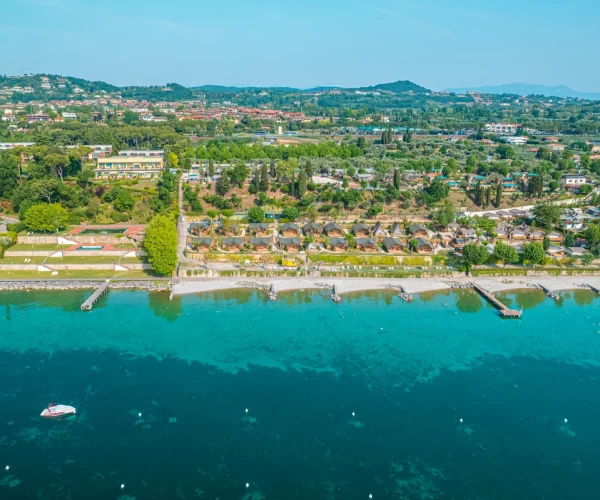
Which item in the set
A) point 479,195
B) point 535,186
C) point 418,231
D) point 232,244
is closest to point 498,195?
point 479,195

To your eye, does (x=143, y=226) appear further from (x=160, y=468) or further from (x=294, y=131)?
(x=294, y=131)

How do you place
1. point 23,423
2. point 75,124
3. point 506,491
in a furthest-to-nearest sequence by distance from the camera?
point 75,124 → point 23,423 → point 506,491

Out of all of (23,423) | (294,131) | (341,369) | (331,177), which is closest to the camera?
(23,423)

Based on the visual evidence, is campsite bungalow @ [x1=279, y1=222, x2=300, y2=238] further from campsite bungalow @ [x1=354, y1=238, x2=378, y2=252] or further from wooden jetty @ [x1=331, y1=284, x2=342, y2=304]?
wooden jetty @ [x1=331, y1=284, x2=342, y2=304]

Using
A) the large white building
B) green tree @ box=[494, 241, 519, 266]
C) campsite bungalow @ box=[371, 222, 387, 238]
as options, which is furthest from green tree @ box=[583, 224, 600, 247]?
the large white building

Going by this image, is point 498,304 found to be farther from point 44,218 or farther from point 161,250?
point 44,218

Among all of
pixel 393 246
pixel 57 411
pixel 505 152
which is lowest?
pixel 57 411

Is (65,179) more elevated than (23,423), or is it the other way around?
(65,179)

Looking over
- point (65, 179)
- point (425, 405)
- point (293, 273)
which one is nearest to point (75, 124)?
point (65, 179)
